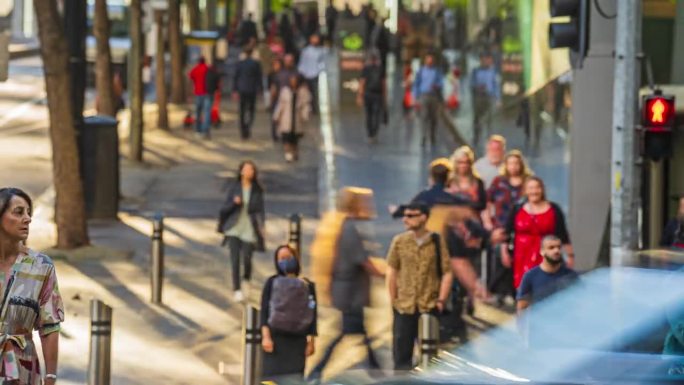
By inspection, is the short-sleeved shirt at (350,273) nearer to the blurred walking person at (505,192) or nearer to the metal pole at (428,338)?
the metal pole at (428,338)

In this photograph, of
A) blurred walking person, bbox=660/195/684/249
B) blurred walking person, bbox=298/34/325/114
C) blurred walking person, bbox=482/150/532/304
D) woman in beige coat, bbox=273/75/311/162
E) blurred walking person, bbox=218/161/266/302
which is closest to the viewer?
blurred walking person, bbox=660/195/684/249

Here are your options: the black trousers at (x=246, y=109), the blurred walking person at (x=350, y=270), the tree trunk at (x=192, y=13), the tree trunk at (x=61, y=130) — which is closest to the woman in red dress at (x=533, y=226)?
the blurred walking person at (x=350, y=270)

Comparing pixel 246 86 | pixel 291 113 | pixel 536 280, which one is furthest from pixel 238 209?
pixel 246 86

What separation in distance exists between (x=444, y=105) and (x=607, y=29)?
19062 millimetres

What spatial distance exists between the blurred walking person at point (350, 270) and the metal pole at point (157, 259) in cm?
518

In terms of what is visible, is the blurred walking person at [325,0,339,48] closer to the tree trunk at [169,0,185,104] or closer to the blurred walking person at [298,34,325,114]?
the tree trunk at [169,0,185,104]

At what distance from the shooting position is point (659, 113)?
1617cm

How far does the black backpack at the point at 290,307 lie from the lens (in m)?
13.4

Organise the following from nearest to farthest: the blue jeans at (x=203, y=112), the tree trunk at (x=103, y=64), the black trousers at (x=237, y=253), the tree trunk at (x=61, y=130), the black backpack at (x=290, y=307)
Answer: the black backpack at (x=290, y=307) < the black trousers at (x=237, y=253) < the tree trunk at (x=61, y=130) < the tree trunk at (x=103, y=64) < the blue jeans at (x=203, y=112)

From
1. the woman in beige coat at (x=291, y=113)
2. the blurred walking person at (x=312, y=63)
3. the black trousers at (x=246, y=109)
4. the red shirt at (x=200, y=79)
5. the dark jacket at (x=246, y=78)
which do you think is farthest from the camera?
the blurred walking person at (x=312, y=63)

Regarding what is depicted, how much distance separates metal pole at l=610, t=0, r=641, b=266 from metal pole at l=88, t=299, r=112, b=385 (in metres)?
4.43

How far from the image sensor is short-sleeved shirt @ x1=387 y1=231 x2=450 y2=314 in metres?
14.3

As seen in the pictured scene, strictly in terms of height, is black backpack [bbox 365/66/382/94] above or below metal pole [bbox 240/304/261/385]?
above

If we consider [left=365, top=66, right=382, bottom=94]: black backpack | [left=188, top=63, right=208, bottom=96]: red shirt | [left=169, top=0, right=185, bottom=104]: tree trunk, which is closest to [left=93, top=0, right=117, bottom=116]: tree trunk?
[left=365, top=66, right=382, bottom=94]: black backpack
